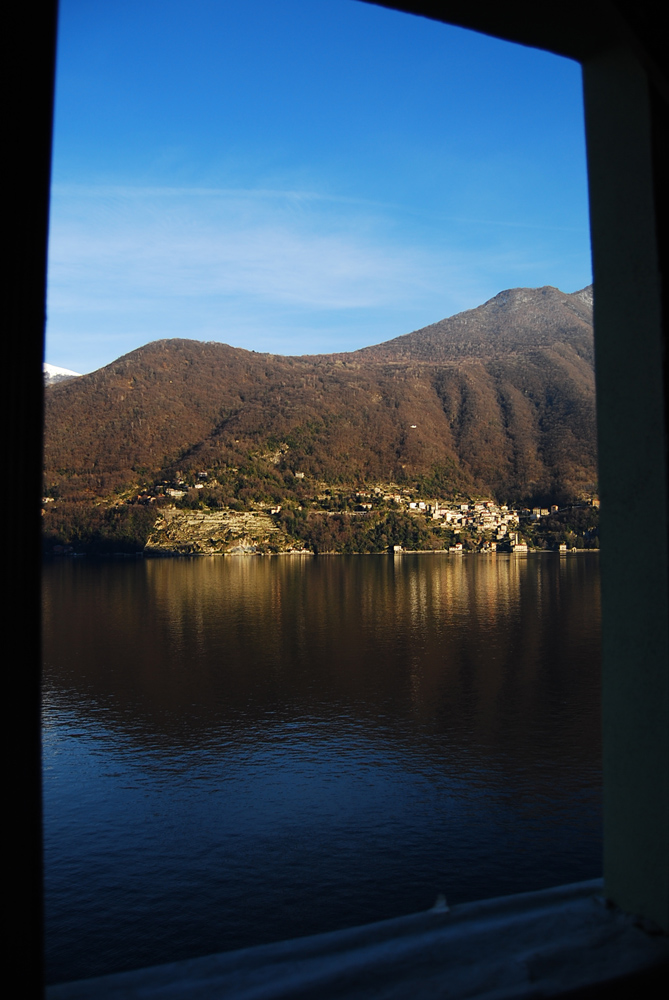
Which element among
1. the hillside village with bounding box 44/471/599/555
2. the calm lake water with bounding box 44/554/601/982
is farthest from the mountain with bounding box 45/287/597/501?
the calm lake water with bounding box 44/554/601/982

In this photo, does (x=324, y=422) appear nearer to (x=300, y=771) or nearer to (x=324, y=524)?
(x=324, y=524)

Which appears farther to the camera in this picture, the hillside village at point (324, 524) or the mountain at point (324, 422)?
the mountain at point (324, 422)

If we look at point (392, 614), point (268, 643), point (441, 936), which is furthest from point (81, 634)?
point (441, 936)

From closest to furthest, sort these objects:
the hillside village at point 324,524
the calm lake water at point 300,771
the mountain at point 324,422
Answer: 1. the calm lake water at point 300,771
2. the hillside village at point 324,524
3. the mountain at point 324,422

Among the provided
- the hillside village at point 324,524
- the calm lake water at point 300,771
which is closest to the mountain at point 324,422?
the hillside village at point 324,524

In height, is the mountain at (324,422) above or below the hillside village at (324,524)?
above

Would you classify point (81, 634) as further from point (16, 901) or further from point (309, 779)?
point (16, 901)

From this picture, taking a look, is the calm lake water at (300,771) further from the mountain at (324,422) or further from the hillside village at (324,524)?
the mountain at (324,422)

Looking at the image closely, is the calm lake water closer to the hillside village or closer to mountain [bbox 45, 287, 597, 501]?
the hillside village
